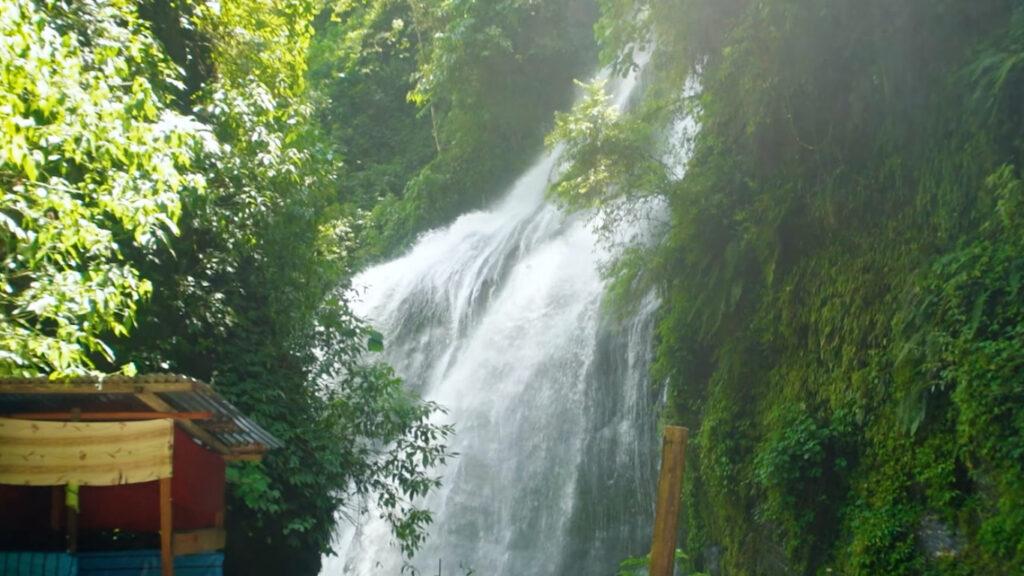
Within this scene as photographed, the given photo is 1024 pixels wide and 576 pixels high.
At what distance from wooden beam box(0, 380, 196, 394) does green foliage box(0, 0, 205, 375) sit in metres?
0.13

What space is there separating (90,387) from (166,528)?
137cm

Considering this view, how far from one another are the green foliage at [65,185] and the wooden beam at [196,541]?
5.79 ft

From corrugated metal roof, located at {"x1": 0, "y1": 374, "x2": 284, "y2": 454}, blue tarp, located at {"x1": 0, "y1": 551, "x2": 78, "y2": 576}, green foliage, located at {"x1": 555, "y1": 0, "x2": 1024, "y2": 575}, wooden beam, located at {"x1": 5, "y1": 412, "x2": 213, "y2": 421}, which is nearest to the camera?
corrugated metal roof, located at {"x1": 0, "y1": 374, "x2": 284, "y2": 454}

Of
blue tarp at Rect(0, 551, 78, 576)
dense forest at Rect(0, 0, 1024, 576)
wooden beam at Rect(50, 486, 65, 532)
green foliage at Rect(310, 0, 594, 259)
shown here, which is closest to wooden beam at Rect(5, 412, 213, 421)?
dense forest at Rect(0, 0, 1024, 576)

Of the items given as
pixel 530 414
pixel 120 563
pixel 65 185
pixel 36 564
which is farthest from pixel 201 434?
pixel 530 414

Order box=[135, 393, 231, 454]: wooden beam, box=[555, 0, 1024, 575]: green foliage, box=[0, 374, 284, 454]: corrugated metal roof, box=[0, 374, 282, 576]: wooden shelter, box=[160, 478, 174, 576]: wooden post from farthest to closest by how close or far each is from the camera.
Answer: box=[135, 393, 231, 454]: wooden beam < box=[555, 0, 1024, 575]: green foliage < box=[160, 478, 174, 576]: wooden post < box=[0, 374, 282, 576]: wooden shelter < box=[0, 374, 284, 454]: corrugated metal roof

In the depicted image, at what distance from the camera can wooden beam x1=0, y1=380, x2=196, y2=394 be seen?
7.06 metres

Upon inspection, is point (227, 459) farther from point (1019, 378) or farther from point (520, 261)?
point (520, 261)

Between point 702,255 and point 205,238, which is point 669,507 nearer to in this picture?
point 702,255

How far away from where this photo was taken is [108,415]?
8.29 meters

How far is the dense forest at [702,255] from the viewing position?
7.81 meters

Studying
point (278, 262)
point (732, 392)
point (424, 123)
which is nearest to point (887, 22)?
point (732, 392)

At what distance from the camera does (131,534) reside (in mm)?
9141

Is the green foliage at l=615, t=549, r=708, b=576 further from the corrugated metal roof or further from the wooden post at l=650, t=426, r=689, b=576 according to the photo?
the corrugated metal roof
